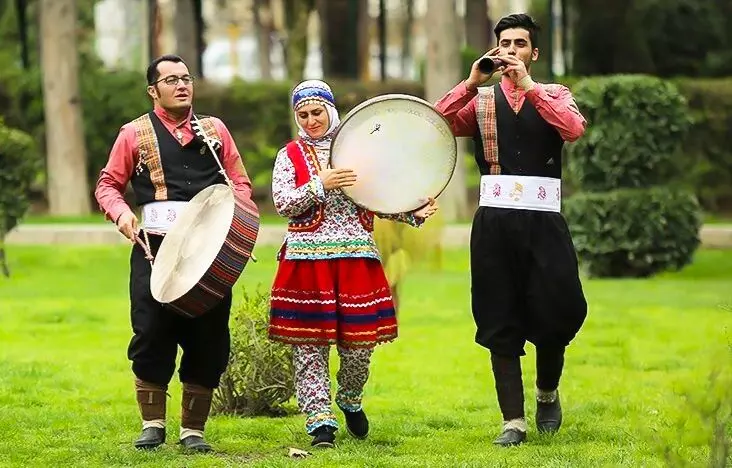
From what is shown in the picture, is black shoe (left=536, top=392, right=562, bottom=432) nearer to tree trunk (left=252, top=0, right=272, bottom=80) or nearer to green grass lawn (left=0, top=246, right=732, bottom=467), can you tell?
green grass lawn (left=0, top=246, right=732, bottom=467)

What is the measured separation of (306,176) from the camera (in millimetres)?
7496

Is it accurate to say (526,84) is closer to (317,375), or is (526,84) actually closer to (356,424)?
(317,375)

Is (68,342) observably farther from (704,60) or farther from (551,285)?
(704,60)

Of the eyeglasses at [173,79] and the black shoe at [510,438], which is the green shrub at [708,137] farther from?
the eyeglasses at [173,79]

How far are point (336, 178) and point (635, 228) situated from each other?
33.9 ft

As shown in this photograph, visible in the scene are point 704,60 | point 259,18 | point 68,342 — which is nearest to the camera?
point 68,342

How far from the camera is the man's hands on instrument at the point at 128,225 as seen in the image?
7.22 m

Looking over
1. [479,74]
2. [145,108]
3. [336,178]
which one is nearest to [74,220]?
[145,108]

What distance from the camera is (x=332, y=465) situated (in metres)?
7.14

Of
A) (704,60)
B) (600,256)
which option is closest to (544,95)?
(600,256)

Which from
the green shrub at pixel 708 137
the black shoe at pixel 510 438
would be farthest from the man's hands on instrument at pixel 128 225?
the green shrub at pixel 708 137

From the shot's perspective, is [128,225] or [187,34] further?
[187,34]

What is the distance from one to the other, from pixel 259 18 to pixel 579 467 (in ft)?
108

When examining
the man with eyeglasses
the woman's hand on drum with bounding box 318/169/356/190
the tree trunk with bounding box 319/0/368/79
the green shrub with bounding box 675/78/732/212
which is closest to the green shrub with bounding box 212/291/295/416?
the man with eyeglasses
